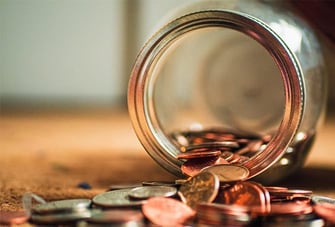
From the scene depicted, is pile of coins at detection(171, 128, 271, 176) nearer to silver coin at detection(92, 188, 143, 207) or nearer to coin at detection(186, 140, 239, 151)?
coin at detection(186, 140, 239, 151)

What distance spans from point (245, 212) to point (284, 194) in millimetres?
112

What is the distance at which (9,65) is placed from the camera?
2.73 metres

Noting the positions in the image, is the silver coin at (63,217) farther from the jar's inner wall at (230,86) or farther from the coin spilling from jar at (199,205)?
the jar's inner wall at (230,86)

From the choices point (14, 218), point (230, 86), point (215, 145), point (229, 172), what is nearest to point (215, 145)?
point (215, 145)

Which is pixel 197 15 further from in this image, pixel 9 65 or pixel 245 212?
pixel 9 65


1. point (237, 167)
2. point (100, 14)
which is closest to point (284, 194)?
point (237, 167)

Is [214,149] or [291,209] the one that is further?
[214,149]

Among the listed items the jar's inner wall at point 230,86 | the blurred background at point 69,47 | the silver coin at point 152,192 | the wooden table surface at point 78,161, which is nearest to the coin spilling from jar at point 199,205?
the silver coin at point 152,192

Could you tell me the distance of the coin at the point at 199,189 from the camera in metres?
0.70

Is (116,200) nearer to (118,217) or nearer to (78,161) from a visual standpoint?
(118,217)

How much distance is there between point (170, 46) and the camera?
86 cm

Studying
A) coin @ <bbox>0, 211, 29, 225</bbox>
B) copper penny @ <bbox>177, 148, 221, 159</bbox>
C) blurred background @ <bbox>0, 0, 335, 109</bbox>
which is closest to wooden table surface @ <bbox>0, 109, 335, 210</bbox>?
coin @ <bbox>0, 211, 29, 225</bbox>

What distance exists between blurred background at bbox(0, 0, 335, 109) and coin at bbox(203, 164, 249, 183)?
79.6 inches

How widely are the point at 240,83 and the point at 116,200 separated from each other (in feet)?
2.11
